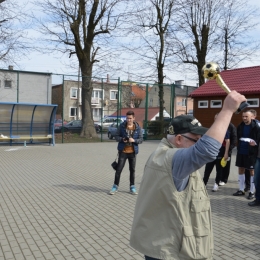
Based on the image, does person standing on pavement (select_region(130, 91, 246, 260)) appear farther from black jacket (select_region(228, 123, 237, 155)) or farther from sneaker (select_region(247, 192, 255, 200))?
black jacket (select_region(228, 123, 237, 155))

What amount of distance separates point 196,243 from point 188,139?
611 mm

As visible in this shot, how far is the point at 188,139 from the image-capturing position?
2.20 m

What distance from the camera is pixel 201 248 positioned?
2.15 meters

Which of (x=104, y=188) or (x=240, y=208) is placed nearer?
(x=240, y=208)

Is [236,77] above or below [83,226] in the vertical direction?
above

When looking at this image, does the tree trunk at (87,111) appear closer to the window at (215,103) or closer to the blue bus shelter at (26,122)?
the blue bus shelter at (26,122)

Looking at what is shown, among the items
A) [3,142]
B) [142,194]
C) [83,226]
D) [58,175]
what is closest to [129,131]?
[83,226]

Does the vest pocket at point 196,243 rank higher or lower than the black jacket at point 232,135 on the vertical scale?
lower

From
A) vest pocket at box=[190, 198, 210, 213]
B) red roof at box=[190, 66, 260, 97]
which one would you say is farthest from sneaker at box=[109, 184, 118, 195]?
red roof at box=[190, 66, 260, 97]

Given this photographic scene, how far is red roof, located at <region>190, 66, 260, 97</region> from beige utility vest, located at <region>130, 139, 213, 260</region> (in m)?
17.8

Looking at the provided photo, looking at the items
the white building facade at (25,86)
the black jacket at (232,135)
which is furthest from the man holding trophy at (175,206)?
the white building facade at (25,86)

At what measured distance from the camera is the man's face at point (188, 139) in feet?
7.17

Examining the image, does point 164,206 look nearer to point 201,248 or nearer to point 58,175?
point 201,248

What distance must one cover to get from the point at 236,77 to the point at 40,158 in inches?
527
